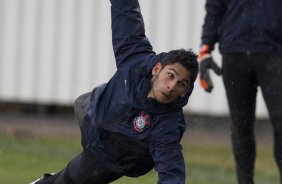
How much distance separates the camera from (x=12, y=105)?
495 inches

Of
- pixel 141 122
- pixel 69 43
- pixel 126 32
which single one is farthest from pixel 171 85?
pixel 69 43

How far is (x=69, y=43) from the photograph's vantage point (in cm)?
1223

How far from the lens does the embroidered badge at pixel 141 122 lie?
6.10m

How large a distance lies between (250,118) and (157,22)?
4.22m

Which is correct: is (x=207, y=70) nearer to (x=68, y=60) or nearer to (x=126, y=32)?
(x=126, y=32)

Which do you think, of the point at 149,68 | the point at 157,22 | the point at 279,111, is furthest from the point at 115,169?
the point at 157,22

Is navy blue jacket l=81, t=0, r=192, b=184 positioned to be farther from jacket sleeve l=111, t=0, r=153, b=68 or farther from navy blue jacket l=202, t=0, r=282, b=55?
navy blue jacket l=202, t=0, r=282, b=55

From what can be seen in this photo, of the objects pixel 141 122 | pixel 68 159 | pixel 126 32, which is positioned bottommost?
pixel 68 159

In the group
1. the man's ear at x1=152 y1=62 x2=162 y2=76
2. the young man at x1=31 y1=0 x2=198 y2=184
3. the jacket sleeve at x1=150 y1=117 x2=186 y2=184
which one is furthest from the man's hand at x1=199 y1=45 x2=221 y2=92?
the jacket sleeve at x1=150 y1=117 x2=186 y2=184

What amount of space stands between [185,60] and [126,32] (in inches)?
21.1

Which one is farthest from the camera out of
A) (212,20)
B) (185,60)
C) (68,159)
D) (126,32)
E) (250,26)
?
(68,159)

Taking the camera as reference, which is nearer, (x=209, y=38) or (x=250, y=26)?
(x=250, y=26)

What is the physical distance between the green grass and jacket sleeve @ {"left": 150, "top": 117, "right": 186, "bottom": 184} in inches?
103

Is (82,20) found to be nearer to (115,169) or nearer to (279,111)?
(279,111)
